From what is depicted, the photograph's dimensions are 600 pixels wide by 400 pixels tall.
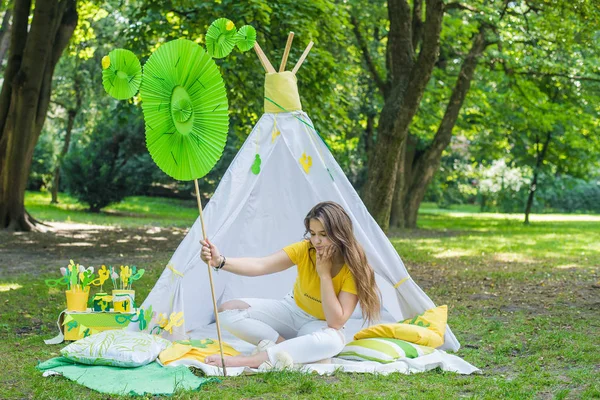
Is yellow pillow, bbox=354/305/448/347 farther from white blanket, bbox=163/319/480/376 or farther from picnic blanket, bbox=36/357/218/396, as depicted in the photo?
picnic blanket, bbox=36/357/218/396

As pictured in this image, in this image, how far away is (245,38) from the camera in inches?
190

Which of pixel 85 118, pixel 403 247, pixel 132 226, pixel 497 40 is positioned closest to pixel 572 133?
pixel 497 40

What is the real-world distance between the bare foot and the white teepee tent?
564 millimetres

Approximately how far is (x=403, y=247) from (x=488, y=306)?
553 centimetres

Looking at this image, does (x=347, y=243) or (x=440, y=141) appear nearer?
(x=347, y=243)

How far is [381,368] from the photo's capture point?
4328mm

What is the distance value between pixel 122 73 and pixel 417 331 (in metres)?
2.41

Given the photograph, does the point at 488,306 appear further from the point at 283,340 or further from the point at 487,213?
the point at 487,213

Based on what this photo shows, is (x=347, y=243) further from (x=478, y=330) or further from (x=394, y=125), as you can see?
(x=394, y=125)

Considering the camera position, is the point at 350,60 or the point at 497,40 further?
the point at 350,60

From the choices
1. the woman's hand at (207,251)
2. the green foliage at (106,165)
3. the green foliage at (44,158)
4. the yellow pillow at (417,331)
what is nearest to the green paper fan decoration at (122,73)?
the woman's hand at (207,251)

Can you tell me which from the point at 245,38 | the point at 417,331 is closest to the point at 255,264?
the point at 417,331

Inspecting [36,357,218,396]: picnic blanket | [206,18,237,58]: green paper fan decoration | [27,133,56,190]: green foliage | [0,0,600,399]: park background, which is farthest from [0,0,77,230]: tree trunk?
[27,133,56,190]: green foliage

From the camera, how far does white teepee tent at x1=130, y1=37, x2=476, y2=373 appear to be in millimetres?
4969
